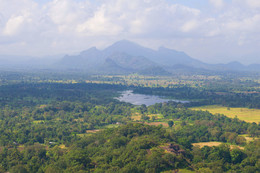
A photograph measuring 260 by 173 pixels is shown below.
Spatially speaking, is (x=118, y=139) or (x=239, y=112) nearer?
(x=118, y=139)

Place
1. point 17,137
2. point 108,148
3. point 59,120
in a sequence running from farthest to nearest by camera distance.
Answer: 1. point 59,120
2. point 17,137
3. point 108,148

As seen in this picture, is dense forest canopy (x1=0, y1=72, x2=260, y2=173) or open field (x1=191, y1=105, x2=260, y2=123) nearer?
dense forest canopy (x1=0, y1=72, x2=260, y2=173)

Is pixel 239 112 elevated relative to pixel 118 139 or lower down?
elevated

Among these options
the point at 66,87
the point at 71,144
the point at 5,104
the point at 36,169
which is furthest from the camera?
the point at 66,87

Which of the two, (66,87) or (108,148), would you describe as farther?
(66,87)

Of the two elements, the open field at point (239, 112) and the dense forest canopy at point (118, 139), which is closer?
the dense forest canopy at point (118, 139)

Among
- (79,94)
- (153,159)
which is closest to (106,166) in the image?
(153,159)

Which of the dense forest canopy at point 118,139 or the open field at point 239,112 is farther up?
the open field at point 239,112

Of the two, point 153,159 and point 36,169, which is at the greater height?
point 153,159

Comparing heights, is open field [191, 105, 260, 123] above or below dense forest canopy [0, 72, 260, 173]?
above

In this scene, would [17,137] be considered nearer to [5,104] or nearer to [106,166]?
[106,166]
